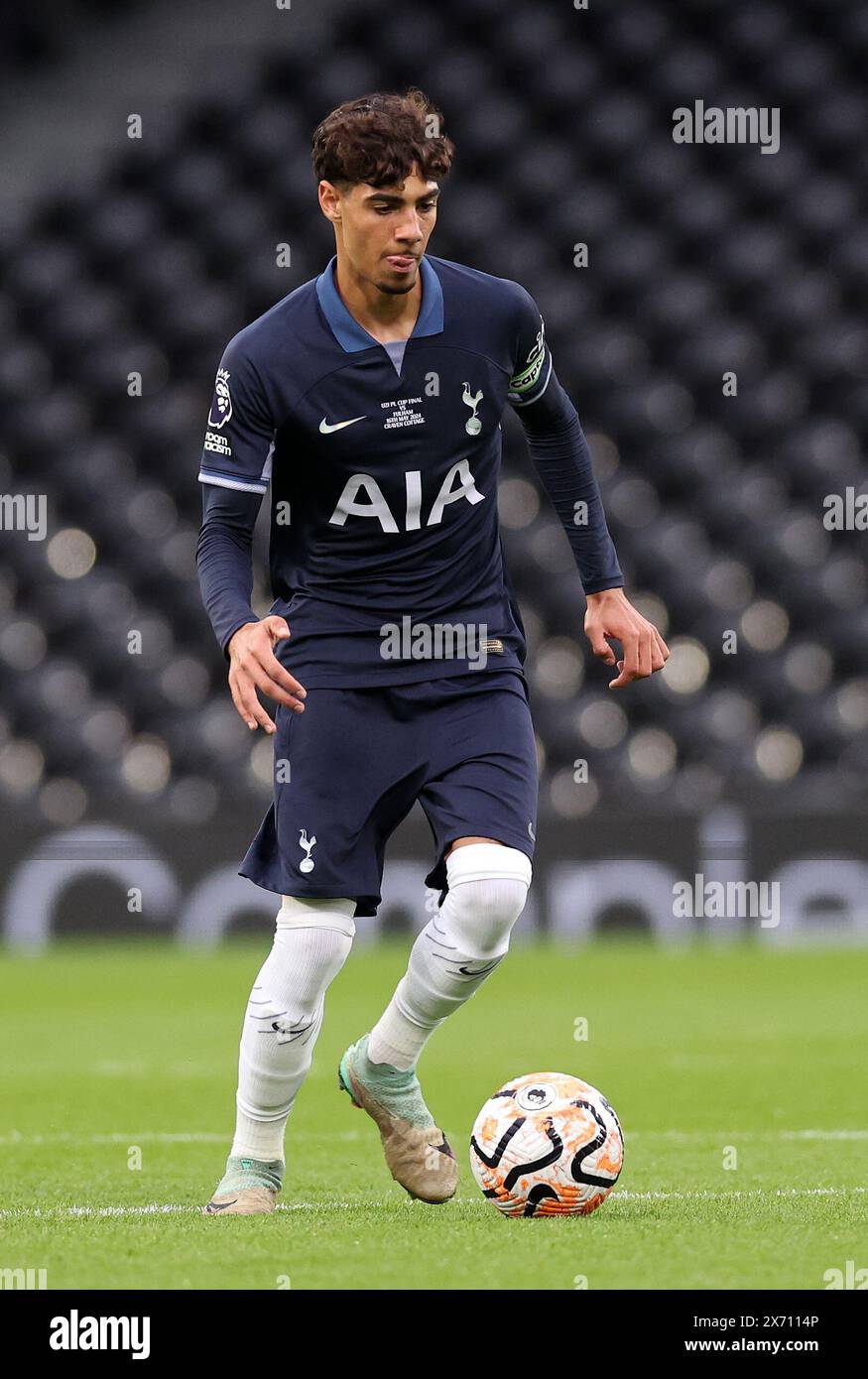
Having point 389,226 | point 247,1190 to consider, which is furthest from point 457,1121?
point 389,226

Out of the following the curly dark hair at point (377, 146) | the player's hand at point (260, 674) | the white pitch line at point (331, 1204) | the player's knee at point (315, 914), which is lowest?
the white pitch line at point (331, 1204)

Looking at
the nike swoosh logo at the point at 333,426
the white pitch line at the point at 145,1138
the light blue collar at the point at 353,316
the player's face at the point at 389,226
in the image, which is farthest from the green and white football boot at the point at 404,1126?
the player's face at the point at 389,226

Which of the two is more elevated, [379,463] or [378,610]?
[379,463]

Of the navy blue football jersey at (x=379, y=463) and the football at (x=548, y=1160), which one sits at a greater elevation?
the navy blue football jersey at (x=379, y=463)

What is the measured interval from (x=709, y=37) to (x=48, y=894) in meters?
5.90

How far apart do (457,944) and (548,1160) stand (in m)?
0.38

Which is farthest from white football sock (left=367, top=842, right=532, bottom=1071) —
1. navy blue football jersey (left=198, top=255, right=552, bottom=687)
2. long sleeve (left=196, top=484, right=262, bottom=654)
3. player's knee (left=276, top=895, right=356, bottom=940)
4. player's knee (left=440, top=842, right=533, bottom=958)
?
long sleeve (left=196, top=484, right=262, bottom=654)

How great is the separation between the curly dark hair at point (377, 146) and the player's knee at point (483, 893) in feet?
3.56

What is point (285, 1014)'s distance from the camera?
340 centimetres

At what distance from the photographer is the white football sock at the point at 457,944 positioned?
332 centimetres

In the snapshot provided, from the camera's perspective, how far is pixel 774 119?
1121 centimetres

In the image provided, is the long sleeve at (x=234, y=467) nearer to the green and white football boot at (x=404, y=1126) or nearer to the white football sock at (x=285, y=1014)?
the white football sock at (x=285, y=1014)

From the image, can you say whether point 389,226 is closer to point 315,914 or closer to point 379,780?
point 379,780

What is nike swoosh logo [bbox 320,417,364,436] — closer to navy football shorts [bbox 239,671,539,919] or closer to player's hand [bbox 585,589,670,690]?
navy football shorts [bbox 239,671,539,919]
